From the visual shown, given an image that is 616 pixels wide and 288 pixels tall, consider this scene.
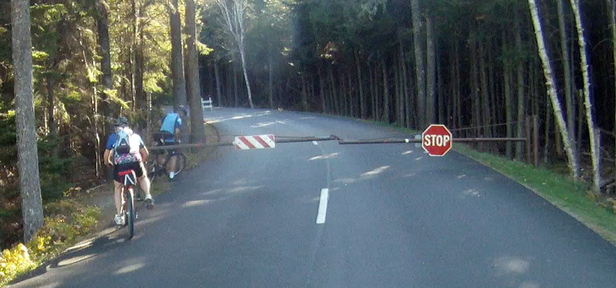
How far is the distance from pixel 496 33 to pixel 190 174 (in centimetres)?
1882

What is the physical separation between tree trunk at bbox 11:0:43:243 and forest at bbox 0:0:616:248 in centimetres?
11

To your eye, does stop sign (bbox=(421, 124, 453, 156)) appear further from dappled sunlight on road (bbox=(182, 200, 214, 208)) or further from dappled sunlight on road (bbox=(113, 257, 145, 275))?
dappled sunlight on road (bbox=(113, 257, 145, 275))

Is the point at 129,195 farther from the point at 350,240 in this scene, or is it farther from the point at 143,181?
the point at 350,240

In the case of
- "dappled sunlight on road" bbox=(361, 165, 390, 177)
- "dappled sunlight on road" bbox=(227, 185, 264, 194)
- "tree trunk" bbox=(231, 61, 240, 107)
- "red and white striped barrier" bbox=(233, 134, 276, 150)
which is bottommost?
"dappled sunlight on road" bbox=(227, 185, 264, 194)

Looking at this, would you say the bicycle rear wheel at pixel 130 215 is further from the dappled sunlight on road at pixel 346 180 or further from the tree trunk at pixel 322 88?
the tree trunk at pixel 322 88

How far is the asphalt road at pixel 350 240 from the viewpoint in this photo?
26.4 ft

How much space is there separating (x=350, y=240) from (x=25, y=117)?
648 cm

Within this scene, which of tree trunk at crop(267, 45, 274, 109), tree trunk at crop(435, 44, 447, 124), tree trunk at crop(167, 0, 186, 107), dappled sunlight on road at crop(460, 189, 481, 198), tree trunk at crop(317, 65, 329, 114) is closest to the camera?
dappled sunlight on road at crop(460, 189, 481, 198)

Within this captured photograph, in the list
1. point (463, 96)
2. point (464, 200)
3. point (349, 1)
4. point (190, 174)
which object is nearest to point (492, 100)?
point (463, 96)

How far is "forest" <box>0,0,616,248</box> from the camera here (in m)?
17.4

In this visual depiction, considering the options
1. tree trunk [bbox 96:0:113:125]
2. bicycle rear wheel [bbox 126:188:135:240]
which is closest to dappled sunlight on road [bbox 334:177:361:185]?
bicycle rear wheel [bbox 126:188:135:240]

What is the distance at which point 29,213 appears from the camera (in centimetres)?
1246

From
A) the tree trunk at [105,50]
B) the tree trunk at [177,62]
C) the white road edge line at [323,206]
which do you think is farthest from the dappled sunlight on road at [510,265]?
the tree trunk at [177,62]

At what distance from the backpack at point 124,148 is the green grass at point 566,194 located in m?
7.41
